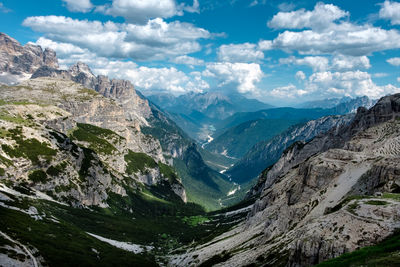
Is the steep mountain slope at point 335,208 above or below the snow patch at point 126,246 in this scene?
above

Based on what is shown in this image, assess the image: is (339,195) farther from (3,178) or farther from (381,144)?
(3,178)

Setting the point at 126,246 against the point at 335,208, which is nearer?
the point at 335,208

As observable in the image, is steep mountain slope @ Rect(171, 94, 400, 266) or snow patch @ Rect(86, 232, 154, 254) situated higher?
steep mountain slope @ Rect(171, 94, 400, 266)

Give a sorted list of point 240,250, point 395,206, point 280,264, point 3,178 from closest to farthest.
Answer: point 395,206, point 280,264, point 240,250, point 3,178

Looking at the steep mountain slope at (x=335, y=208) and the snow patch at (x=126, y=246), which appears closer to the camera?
the steep mountain slope at (x=335, y=208)

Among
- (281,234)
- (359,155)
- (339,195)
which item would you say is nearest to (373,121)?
(359,155)

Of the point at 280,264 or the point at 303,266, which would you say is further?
the point at 280,264

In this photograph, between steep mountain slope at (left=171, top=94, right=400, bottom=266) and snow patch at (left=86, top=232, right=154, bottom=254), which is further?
snow patch at (left=86, top=232, right=154, bottom=254)

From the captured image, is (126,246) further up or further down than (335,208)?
further down
